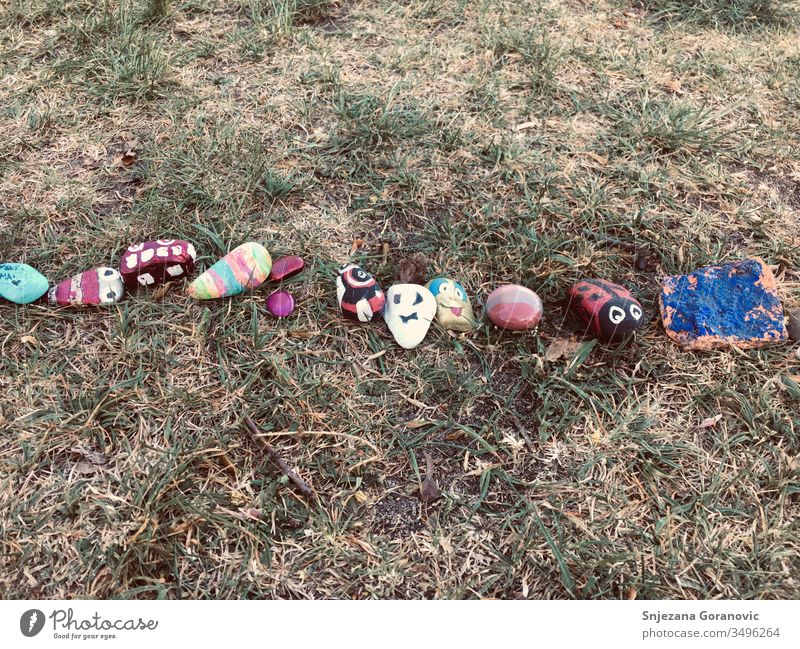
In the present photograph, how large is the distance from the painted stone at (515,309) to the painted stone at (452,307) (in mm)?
79

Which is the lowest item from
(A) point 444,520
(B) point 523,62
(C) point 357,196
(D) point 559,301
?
(A) point 444,520

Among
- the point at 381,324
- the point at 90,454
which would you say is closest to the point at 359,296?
the point at 381,324

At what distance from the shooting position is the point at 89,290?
2.15m

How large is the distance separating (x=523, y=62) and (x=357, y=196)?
4.17 ft

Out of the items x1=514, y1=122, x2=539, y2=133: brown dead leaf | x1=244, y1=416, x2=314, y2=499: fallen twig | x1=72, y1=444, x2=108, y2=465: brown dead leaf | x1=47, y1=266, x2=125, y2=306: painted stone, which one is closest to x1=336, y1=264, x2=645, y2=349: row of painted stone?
x1=244, y1=416, x2=314, y2=499: fallen twig

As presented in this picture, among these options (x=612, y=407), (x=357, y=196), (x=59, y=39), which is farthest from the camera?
(x=59, y=39)

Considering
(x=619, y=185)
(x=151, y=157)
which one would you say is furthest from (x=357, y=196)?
(x=619, y=185)

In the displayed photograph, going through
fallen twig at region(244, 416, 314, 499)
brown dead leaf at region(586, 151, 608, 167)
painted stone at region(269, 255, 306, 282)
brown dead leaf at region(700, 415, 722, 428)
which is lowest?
brown dead leaf at region(700, 415, 722, 428)

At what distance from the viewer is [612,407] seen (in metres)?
2.04

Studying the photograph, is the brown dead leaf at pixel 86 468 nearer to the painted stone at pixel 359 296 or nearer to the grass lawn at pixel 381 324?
the grass lawn at pixel 381 324

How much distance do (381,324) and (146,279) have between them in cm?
83

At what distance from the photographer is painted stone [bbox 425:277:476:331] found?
2.16 meters

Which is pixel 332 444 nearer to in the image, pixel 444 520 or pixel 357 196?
pixel 444 520

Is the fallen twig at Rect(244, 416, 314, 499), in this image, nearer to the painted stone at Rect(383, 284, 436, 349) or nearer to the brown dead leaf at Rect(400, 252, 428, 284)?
the painted stone at Rect(383, 284, 436, 349)
